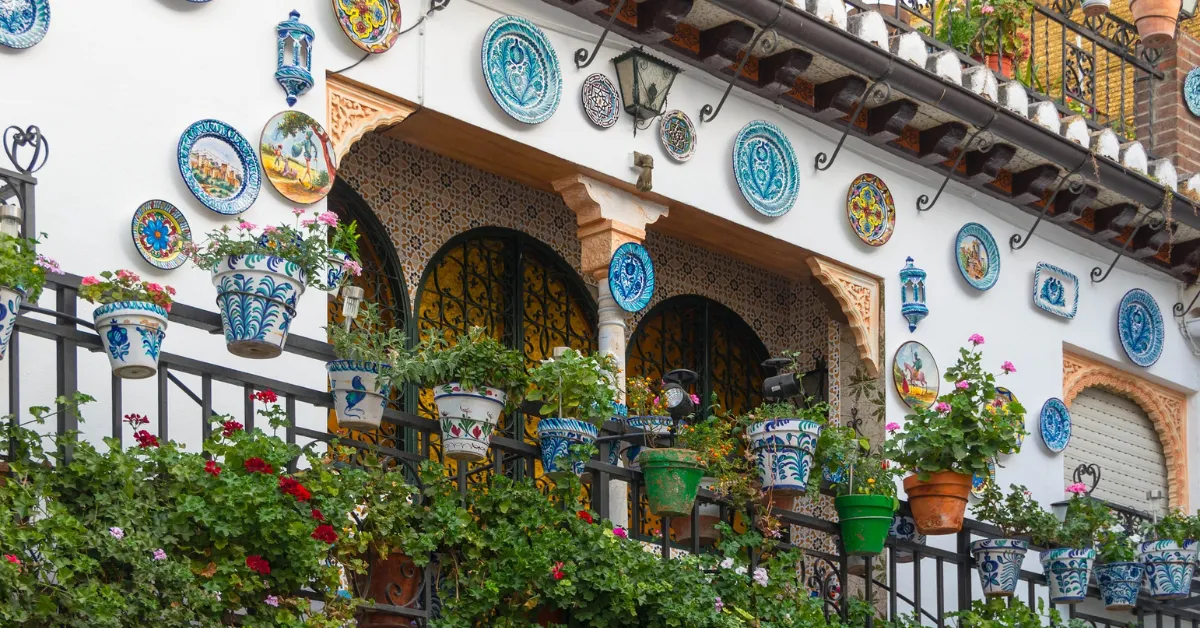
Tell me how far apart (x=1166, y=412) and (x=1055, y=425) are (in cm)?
168

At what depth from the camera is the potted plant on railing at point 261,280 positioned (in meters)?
8.21

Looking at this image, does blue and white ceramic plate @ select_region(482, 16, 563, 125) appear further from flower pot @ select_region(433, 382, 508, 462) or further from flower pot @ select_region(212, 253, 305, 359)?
flower pot @ select_region(212, 253, 305, 359)

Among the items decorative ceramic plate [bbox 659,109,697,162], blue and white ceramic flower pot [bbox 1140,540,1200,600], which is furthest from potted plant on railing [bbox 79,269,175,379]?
blue and white ceramic flower pot [bbox 1140,540,1200,600]

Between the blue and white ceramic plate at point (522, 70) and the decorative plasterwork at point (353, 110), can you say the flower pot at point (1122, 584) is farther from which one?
the decorative plasterwork at point (353, 110)

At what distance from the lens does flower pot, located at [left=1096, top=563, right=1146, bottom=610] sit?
12.3 metres

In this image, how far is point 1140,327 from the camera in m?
14.4

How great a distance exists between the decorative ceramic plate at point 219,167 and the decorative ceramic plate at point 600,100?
2.28 meters

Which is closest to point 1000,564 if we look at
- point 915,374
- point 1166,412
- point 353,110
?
point 915,374

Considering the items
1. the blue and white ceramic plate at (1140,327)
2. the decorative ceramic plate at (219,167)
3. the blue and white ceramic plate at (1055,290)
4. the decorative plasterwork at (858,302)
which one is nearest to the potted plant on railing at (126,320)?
the decorative ceramic plate at (219,167)

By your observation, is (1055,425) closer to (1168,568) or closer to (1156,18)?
(1168,568)

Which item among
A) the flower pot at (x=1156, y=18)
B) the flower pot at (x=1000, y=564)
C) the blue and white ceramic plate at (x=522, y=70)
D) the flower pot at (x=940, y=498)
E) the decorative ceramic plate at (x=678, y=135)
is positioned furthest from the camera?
the flower pot at (x=1156, y=18)

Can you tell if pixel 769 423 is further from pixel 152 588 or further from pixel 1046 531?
pixel 152 588

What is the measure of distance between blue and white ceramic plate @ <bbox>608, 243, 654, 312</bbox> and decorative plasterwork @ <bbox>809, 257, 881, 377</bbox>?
53.0 inches

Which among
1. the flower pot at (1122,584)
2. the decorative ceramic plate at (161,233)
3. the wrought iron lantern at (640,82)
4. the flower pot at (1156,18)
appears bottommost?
the flower pot at (1122,584)
